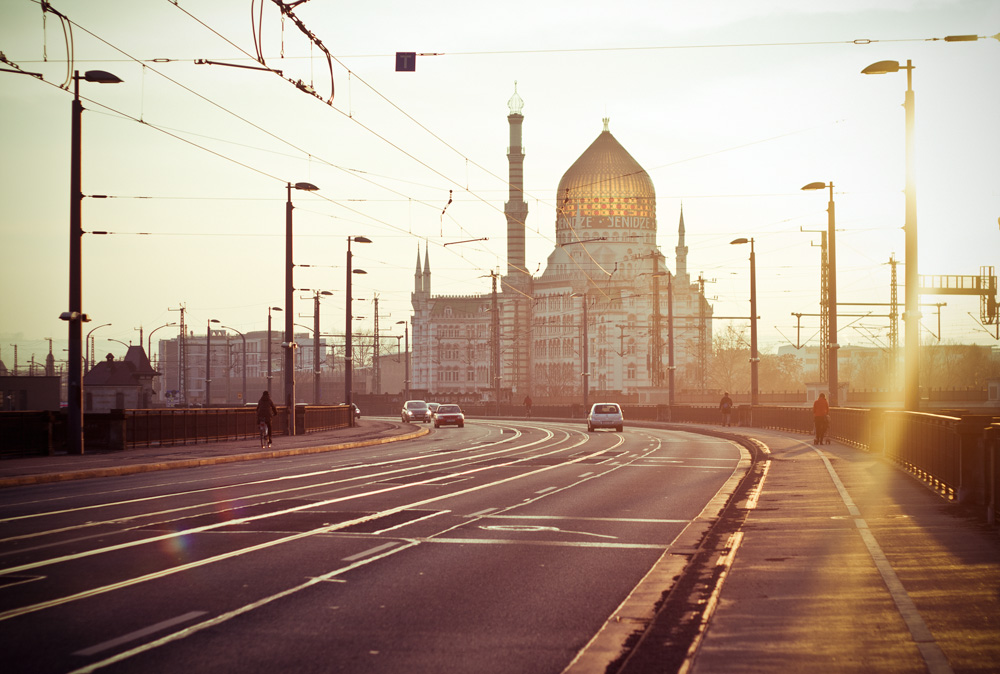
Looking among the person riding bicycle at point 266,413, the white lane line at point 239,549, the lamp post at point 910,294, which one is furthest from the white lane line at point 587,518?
the person riding bicycle at point 266,413

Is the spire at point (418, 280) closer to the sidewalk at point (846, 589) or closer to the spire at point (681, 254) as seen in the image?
the spire at point (681, 254)

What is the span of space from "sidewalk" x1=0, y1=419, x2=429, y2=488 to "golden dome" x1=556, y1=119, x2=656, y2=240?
117 metres

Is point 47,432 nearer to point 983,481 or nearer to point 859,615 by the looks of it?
point 983,481

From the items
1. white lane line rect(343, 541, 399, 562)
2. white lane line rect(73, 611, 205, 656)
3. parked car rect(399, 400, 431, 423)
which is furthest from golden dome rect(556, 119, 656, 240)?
white lane line rect(73, 611, 205, 656)

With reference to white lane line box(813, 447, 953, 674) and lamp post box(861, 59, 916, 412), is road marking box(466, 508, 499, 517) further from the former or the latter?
lamp post box(861, 59, 916, 412)

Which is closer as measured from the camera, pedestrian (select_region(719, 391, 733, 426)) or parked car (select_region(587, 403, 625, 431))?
pedestrian (select_region(719, 391, 733, 426))

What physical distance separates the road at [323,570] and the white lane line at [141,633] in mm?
26

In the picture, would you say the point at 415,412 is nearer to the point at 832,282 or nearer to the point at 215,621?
the point at 832,282

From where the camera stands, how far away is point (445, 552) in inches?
469

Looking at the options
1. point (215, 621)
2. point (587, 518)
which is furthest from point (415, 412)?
point (215, 621)

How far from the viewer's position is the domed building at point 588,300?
15238cm

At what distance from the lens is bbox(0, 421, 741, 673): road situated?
7375mm

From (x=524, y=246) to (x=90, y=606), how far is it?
156 m

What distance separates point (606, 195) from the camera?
156 meters
